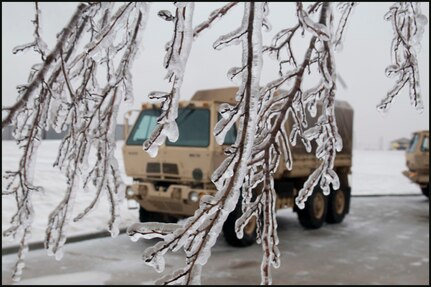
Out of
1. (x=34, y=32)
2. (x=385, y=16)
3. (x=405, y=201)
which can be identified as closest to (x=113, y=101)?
(x=34, y=32)

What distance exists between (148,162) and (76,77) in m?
6.97

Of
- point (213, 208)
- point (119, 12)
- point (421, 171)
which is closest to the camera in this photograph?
point (213, 208)

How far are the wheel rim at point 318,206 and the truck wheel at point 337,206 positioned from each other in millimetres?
506

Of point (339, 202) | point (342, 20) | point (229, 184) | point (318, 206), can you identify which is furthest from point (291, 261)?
point (229, 184)

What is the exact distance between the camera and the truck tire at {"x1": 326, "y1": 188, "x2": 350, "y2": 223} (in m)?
11.5

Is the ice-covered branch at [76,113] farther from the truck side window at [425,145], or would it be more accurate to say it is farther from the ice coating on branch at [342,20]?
the truck side window at [425,145]

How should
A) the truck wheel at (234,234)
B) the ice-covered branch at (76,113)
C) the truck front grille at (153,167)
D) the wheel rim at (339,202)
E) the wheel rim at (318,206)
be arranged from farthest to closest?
the wheel rim at (339,202) → the wheel rim at (318,206) → the truck front grille at (153,167) → the truck wheel at (234,234) → the ice-covered branch at (76,113)

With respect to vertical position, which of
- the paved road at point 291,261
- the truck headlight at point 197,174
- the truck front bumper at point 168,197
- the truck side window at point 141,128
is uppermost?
the truck side window at point 141,128

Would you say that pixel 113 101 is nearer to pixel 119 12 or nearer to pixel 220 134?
pixel 119 12

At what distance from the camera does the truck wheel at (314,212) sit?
416 inches

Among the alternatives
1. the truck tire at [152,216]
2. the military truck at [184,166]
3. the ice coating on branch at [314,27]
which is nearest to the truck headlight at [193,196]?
the military truck at [184,166]

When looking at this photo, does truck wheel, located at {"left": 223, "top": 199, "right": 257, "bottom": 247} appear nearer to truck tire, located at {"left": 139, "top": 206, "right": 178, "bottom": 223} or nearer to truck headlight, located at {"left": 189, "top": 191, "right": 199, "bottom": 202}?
truck headlight, located at {"left": 189, "top": 191, "right": 199, "bottom": 202}

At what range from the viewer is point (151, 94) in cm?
119

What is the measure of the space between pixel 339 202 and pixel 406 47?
10.4 meters
